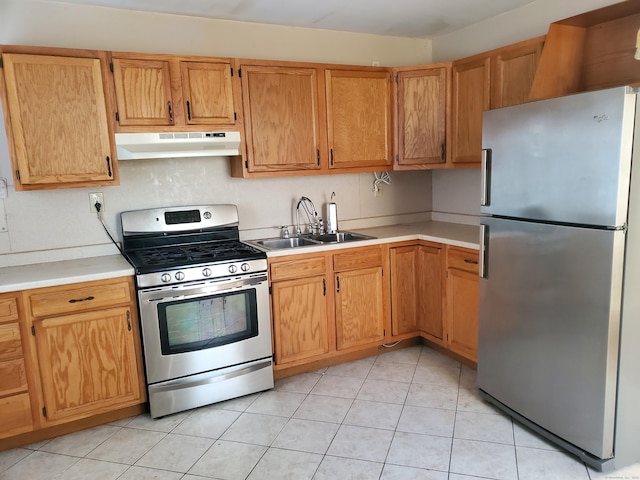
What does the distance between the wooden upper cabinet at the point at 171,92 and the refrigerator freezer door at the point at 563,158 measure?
161 centimetres

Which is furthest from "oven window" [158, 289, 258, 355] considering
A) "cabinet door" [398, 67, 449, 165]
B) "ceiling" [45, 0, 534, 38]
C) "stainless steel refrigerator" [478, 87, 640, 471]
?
"ceiling" [45, 0, 534, 38]

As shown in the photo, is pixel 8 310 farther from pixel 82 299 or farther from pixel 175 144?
pixel 175 144

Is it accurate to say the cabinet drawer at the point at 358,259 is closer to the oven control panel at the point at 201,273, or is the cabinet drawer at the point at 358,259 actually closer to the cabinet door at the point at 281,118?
A: the oven control panel at the point at 201,273

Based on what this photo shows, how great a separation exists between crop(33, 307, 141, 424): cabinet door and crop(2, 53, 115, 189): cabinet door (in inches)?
31.4

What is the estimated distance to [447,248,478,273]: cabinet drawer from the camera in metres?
2.98

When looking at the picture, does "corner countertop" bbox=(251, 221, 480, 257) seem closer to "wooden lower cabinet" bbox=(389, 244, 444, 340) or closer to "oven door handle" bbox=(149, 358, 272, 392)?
"wooden lower cabinet" bbox=(389, 244, 444, 340)

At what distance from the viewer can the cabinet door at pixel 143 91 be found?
8.84ft

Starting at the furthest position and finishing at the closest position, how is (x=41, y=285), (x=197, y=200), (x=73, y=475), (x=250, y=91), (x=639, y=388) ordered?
1. (x=197, y=200)
2. (x=250, y=91)
3. (x=41, y=285)
4. (x=73, y=475)
5. (x=639, y=388)

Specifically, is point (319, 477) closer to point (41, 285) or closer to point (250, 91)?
point (41, 285)

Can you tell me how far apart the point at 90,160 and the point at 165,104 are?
0.55 metres

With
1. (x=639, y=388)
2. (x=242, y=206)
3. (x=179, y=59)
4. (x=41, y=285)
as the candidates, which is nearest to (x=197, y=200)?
(x=242, y=206)

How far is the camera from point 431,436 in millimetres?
2449

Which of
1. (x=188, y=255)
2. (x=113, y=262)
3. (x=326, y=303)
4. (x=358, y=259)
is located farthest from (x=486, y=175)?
(x=113, y=262)

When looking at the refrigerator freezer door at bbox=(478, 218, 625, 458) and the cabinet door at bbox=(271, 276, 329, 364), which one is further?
the cabinet door at bbox=(271, 276, 329, 364)
